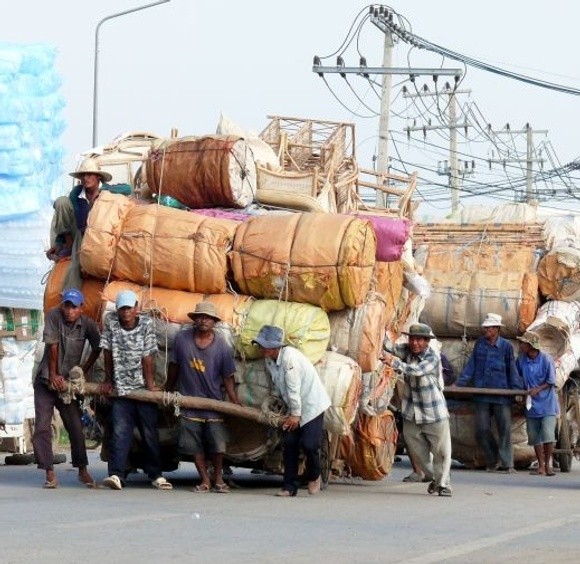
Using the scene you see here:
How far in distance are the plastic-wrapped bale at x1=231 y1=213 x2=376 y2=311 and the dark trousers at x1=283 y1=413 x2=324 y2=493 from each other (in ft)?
3.33

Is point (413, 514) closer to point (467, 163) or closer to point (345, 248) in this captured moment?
point (345, 248)

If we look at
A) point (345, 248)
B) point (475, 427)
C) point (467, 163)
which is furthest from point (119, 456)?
point (467, 163)

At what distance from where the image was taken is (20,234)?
643 inches

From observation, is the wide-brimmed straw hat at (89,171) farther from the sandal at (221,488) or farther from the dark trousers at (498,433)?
the dark trousers at (498,433)

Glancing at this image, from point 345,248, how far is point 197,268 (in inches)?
50.6

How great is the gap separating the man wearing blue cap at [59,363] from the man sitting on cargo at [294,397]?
4.88ft

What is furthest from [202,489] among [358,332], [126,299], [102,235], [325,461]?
[102,235]

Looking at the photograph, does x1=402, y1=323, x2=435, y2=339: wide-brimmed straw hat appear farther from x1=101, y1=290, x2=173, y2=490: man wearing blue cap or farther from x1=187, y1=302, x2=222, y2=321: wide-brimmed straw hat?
x1=101, y1=290, x2=173, y2=490: man wearing blue cap

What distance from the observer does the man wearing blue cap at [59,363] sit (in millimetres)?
13828

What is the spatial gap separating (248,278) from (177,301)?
25.5 inches

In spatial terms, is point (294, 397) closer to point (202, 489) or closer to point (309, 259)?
point (309, 259)

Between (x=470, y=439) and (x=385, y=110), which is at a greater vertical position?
(x=385, y=110)

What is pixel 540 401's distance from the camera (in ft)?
60.6

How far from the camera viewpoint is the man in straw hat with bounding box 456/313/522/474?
18.7m
